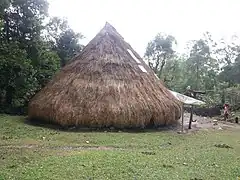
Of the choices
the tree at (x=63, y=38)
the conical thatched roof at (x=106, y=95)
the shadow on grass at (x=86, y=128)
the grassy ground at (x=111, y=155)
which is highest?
the tree at (x=63, y=38)

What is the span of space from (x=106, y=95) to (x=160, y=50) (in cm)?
1701

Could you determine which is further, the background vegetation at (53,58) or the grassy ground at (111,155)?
the background vegetation at (53,58)

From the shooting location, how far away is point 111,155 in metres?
10.4

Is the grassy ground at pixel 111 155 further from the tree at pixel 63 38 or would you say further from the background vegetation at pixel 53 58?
the tree at pixel 63 38

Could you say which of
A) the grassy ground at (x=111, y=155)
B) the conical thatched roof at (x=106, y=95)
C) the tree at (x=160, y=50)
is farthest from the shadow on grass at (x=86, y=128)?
the tree at (x=160, y=50)

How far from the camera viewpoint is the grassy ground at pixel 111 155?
8336mm

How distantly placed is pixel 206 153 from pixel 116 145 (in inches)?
120

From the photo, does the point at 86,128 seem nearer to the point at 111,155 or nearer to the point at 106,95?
the point at 106,95

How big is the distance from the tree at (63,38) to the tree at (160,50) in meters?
9.33

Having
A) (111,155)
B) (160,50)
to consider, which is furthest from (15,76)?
(160,50)

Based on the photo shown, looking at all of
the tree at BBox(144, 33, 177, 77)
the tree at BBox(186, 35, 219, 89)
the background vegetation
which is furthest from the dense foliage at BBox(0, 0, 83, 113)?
the tree at BBox(186, 35, 219, 89)

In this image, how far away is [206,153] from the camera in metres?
11.8

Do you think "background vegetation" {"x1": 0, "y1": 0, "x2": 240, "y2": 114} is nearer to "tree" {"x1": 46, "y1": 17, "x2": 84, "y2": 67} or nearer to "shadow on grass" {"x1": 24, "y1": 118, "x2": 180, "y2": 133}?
"tree" {"x1": 46, "y1": 17, "x2": 84, "y2": 67}

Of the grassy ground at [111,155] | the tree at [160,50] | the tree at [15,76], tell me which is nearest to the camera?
the grassy ground at [111,155]
